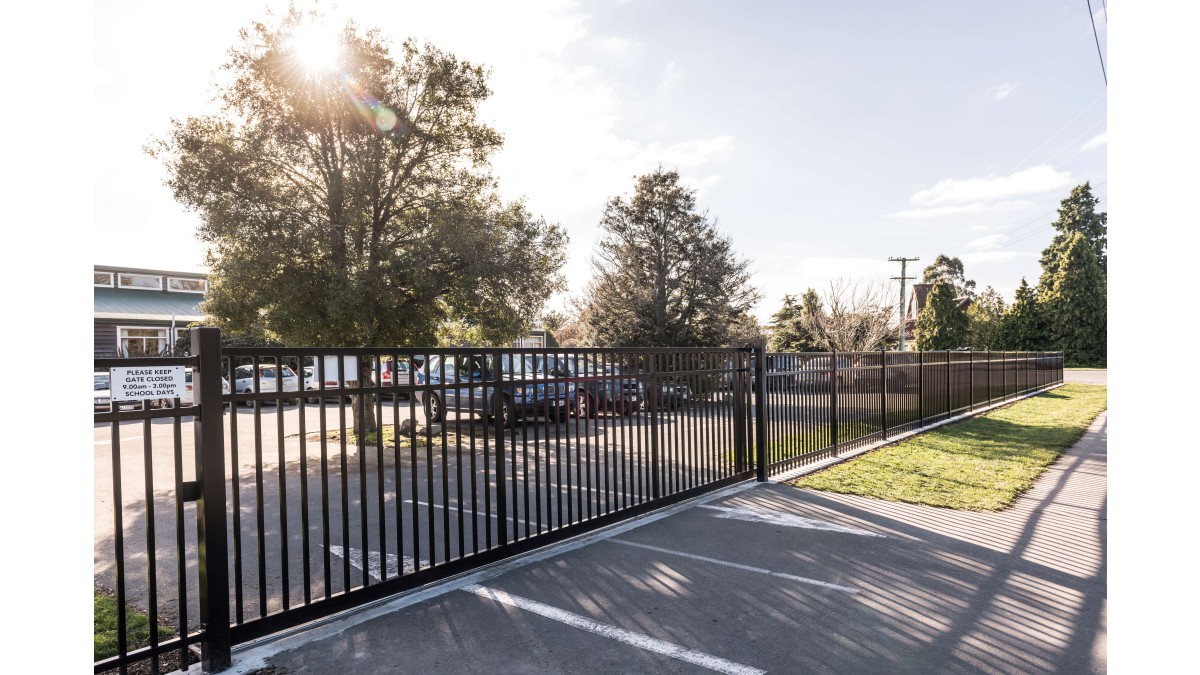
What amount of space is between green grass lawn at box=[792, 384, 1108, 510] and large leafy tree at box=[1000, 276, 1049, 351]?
39.9 m

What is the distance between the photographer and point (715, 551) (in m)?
5.48

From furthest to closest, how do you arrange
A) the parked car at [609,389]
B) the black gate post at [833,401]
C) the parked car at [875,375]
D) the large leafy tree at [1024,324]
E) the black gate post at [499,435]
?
the large leafy tree at [1024,324]
the parked car at [875,375]
the black gate post at [833,401]
the parked car at [609,389]
the black gate post at [499,435]

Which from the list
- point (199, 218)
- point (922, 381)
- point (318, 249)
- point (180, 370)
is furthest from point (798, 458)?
point (199, 218)

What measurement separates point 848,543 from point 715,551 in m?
1.22

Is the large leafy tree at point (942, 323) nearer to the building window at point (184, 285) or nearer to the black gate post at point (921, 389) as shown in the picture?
the black gate post at point (921, 389)

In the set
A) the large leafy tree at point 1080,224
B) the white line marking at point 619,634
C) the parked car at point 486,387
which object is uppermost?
the large leafy tree at point 1080,224

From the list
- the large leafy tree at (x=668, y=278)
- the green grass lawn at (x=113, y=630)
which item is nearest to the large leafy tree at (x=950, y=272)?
the large leafy tree at (x=668, y=278)

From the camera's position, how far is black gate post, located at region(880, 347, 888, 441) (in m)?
11.6

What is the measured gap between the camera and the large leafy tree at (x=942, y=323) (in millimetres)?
49531

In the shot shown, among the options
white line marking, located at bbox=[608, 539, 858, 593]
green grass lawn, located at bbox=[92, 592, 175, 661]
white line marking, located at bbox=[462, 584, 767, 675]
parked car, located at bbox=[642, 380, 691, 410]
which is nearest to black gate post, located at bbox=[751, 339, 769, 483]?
parked car, located at bbox=[642, 380, 691, 410]

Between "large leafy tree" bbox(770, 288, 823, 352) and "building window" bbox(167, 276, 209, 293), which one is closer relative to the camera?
"large leafy tree" bbox(770, 288, 823, 352)

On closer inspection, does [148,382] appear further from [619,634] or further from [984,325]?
[984,325]

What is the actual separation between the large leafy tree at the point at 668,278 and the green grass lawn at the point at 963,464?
1141 centimetres

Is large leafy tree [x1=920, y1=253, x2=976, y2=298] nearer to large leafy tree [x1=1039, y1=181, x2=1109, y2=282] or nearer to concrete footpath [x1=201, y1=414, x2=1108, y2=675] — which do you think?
large leafy tree [x1=1039, y1=181, x2=1109, y2=282]
